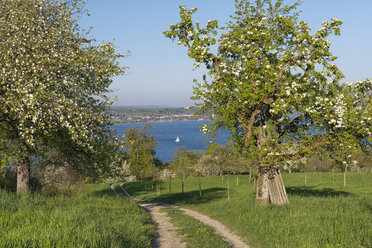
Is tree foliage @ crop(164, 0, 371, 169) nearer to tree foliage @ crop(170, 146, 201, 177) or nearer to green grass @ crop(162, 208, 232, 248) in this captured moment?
green grass @ crop(162, 208, 232, 248)

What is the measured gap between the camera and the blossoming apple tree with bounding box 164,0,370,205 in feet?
59.2

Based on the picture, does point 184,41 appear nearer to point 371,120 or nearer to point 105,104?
point 105,104

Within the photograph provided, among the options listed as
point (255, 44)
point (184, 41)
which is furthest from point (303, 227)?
point (184, 41)

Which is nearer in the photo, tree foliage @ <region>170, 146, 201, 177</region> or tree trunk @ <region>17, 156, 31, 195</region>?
tree trunk @ <region>17, 156, 31, 195</region>

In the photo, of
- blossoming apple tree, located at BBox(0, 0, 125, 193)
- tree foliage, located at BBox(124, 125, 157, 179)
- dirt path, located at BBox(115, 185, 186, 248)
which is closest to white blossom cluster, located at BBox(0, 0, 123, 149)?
blossoming apple tree, located at BBox(0, 0, 125, 193)

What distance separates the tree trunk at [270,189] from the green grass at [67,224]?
7908 mm

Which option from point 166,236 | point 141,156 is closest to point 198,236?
point 166,236

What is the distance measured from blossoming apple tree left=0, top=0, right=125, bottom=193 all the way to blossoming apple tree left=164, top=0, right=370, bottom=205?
6021mm

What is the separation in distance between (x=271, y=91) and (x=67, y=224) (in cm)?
1215

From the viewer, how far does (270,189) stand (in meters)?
20.2

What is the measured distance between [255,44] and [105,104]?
1015 centimetres

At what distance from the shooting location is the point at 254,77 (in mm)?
18406

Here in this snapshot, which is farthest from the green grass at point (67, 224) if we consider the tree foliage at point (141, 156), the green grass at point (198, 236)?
the tree foliage at point (141, 156)

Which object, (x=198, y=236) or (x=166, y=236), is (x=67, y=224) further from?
(x=198, y=236)
